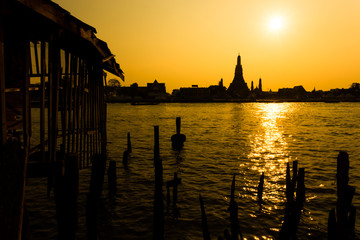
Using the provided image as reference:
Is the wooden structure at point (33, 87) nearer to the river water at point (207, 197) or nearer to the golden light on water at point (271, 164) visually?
the river water at point (207, 197)

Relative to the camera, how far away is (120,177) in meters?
14.5

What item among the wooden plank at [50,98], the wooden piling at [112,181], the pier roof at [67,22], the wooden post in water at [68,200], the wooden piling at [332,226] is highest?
the pier roof at [67,22]

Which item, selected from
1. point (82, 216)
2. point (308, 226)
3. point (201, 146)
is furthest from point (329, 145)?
point (82, 216)

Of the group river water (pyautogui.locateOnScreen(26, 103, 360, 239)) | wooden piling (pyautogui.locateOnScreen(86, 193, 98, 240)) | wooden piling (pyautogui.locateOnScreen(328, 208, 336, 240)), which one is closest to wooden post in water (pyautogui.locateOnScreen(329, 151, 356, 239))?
wooden piling (pyautogui.locateOnScreen(328, 208, 336, 240))

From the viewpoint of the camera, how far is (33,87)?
23.2 feet

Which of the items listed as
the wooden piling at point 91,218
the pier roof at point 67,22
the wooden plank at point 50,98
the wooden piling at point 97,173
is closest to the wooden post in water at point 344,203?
the wooden piling at point 91,218

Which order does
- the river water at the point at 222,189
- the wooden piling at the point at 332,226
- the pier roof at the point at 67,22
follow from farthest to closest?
the river water at the point at 222,189
the wooden piling at the point at 332,226
the pier roof at the point at 67,22

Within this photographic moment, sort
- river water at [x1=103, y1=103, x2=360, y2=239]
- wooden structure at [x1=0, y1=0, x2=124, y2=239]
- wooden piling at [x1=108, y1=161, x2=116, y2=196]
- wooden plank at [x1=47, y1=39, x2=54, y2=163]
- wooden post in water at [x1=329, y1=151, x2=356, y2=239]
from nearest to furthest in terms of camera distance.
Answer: wooden structure at [x1=0, y1=0, x2=124, y2=239] → wooden post in water at [x1=329, y1=151, x2=356, y2=239] → wooden plank at [x1=47, y1=39, x2=54, y2=163] → river water at [x1=103, y1=103, x2=360, y2=239] → wooden piling at [x1=108, y1=161, x2=116, y2=196]

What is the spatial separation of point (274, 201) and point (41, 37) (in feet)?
32.7

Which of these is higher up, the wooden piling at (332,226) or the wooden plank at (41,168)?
the wooden plank at (41,168)

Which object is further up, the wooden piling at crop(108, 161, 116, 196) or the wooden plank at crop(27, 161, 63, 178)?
the wooden plank at crop(27, 161, 63, 178)

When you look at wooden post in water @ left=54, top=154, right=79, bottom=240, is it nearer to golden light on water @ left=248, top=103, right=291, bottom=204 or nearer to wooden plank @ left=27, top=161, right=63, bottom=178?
wooden plank @ left=27, top=161, right=63, bottom=178

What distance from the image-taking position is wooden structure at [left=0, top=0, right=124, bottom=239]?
362 cm

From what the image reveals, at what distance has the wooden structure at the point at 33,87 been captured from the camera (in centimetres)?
362
